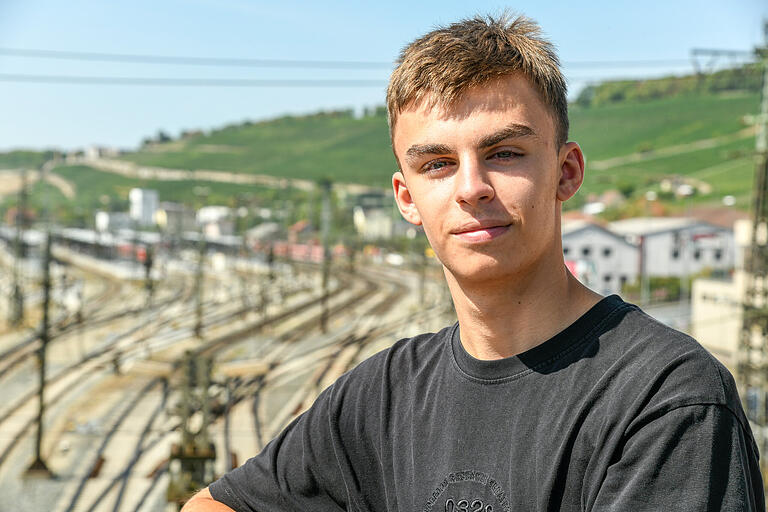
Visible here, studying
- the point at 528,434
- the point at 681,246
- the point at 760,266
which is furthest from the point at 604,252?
the point at 528,434

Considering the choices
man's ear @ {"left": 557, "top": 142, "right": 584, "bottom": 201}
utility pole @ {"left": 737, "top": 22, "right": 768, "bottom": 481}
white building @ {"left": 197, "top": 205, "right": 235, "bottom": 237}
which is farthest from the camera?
white building @ {"left": 197, "top": 205, "right": 235, "bottom": 237}

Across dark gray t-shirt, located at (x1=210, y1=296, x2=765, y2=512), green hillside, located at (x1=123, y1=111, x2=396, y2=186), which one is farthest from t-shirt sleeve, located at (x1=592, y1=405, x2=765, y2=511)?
green hillside, located at (x1=123, y1=111, x2=396, y2=186)

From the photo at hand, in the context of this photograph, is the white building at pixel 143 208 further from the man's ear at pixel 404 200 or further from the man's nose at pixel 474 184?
the man's nose at pixel 474 184

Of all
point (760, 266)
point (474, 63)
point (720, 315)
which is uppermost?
point (474, 63)

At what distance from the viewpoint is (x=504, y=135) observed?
4.66 feet

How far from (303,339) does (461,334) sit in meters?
33.4

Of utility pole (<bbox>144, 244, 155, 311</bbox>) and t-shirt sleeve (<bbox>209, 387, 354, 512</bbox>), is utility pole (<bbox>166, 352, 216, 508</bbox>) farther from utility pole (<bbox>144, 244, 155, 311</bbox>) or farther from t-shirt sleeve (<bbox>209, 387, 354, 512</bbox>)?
utility pole (<bbox>144, 244, 155, 311</bbox>)

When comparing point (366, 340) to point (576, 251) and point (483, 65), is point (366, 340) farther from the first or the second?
point (483, 65)

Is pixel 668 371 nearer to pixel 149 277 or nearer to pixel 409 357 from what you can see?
pixel 409 357

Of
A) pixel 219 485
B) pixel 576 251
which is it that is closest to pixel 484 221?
pixel 219 485

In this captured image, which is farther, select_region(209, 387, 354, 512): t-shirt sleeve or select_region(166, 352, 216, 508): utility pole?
select_region(166, 352, 216, 508): utility pole

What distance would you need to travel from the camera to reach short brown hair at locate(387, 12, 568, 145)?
4.84 ft

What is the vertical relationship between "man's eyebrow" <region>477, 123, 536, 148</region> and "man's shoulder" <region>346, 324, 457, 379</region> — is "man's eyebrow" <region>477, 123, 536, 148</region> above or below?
above

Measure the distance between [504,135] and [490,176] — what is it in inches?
2.9
